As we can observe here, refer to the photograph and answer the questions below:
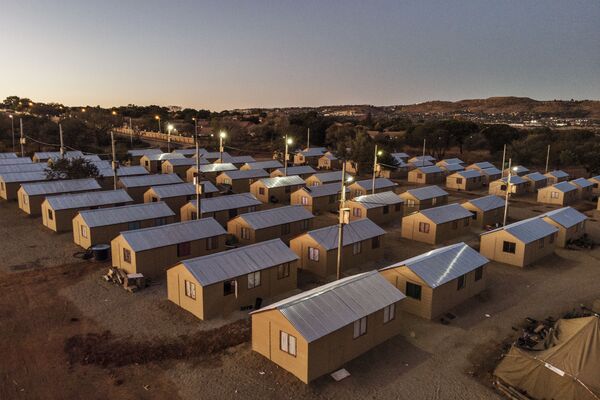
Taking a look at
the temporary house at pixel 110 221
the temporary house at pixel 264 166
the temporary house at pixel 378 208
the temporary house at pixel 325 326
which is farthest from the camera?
the temporary house at pixel 264 166

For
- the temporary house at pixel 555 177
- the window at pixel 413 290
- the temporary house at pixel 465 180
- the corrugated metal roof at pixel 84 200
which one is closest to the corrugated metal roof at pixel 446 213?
the window at pixel 413 290

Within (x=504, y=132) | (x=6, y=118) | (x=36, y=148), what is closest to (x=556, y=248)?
(x=504, y=132)

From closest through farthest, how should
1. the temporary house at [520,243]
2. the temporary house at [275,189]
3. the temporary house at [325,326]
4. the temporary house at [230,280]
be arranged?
the temporary house at [325,326] → the temporary house at [230,280] → the temporary house at [520,243] → the temporary house at [275,189]

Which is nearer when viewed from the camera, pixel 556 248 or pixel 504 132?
pixel 556 248

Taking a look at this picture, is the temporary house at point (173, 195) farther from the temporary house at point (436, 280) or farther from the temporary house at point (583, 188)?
the temporary house at point (583, 188)

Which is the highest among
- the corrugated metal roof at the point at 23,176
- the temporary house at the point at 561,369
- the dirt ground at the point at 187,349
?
the corrugated metal roof at the point at 23,176

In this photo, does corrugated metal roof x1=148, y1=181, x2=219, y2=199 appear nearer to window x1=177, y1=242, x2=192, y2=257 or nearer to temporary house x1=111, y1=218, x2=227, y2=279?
temporary house x1=111, y1=218, x2=227, y2=279

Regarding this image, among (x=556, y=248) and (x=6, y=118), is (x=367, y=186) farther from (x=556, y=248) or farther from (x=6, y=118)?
(x=6, y=118)

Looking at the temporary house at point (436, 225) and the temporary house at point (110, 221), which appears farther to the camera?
the temporary house at point (436, 225)
